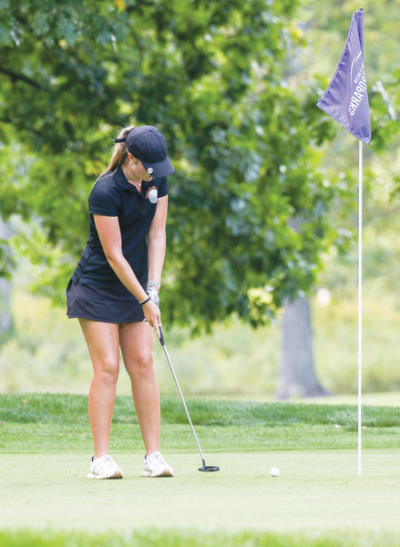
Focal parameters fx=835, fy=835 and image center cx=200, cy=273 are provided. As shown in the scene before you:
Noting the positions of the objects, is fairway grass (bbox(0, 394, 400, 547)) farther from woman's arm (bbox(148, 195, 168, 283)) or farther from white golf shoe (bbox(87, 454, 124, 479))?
woman's arm (bbox(148, 195, 168, 283))

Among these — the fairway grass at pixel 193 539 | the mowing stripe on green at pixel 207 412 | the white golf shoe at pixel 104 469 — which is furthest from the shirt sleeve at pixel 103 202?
the mowing stripe on green at pixel 207 412

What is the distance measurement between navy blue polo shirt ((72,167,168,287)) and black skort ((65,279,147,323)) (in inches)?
1.6

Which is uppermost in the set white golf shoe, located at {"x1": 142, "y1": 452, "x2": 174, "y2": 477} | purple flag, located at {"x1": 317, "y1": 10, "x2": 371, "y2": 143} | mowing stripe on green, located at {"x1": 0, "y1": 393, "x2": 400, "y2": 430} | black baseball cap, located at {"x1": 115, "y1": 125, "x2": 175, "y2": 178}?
purple flag, located at {"x1": 317, "y1": 10, "x2": 371, "y2": 143}

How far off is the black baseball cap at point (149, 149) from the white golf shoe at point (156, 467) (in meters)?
1.57

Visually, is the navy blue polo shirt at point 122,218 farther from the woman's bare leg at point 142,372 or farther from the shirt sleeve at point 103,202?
the woman's bare leg at point 142,372

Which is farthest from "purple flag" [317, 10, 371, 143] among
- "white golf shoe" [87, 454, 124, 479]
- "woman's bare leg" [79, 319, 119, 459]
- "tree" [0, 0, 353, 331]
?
"tree" [0, 0, 353, 331]

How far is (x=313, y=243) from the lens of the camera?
12.4 m

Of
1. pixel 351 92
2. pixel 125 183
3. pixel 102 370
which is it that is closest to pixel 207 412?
pixel 102 370

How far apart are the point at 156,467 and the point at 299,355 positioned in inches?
648

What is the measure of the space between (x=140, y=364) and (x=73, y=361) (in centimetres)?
2310

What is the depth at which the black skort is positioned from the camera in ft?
15.6

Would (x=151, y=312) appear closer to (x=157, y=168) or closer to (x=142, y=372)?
(x=142, y=372)

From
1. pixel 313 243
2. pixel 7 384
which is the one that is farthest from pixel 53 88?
pixel 7 384

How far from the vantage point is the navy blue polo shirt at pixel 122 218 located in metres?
4.66
